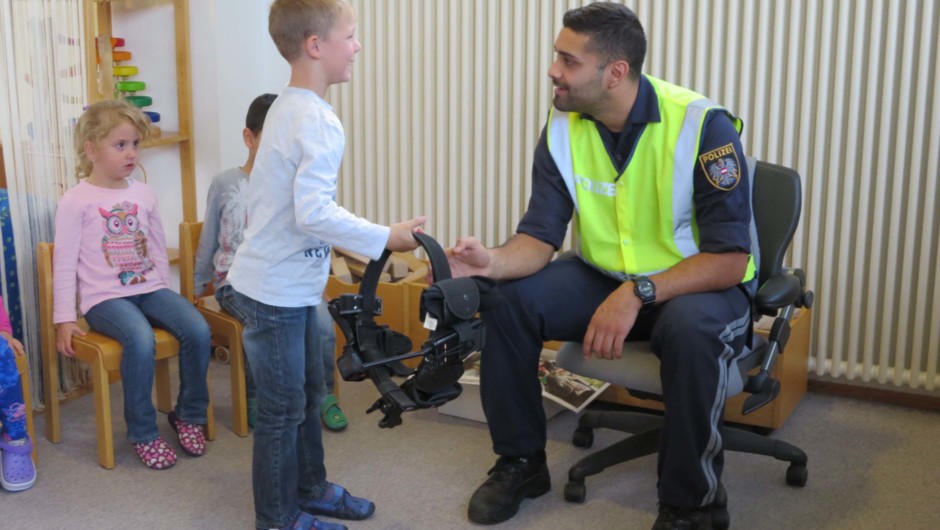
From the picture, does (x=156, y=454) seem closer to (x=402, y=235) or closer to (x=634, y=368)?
(x=402, y=235)

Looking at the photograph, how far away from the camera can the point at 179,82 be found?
11.8 feet

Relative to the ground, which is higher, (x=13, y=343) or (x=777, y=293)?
(x=777, y=293)

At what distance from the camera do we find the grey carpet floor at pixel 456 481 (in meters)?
2.43

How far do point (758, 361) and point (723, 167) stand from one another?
46 cm

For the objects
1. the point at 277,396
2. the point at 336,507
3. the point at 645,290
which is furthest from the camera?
the point at 336,507

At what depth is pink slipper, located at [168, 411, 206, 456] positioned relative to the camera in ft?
9.16

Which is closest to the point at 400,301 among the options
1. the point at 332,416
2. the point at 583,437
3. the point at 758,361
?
the point at 332,416

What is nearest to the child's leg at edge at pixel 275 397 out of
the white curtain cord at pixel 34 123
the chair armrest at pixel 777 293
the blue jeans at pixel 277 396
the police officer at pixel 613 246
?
the blue jeans at pixel 277 396

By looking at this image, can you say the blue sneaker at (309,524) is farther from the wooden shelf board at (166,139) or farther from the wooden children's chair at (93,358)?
the wooden shelf board at (166,139)

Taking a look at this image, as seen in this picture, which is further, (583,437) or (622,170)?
(583,437)

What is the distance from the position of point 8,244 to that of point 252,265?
3.86 ft

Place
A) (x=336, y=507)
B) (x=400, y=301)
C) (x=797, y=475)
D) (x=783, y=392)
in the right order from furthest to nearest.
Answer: (x=400, y=301) → (x=783, y=392) → (x=797, y=475) → (x=336, y=507)

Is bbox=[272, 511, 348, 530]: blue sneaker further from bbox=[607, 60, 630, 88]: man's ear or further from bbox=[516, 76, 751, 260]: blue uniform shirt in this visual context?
bbox=[607, 60, 630, 88]: man's ear

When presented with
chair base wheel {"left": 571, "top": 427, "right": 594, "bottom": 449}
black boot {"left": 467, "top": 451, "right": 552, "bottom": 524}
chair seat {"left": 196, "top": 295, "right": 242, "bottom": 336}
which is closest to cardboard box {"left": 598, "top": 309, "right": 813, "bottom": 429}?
chair base wheel {"left": 571, "top": 427, "right": 594, "bottom": 449}
